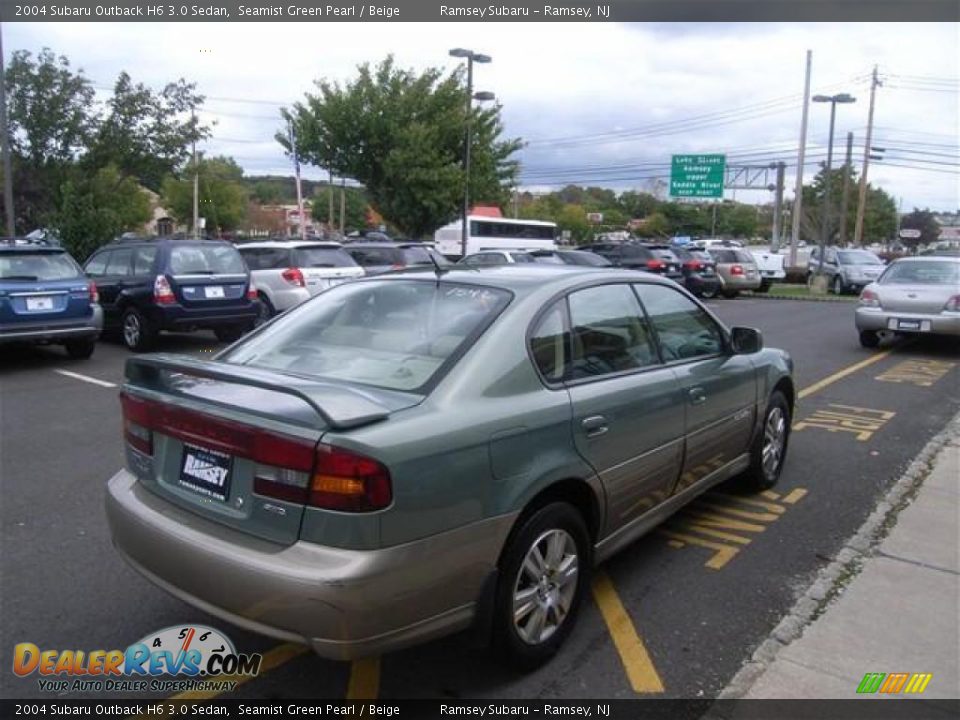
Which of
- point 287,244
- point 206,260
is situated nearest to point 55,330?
point 206,260

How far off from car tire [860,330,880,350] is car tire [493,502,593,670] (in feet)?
37.1

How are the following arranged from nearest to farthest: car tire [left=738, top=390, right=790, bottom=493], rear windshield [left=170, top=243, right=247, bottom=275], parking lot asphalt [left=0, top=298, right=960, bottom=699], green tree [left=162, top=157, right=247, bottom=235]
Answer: parking lot asphalt [left=0, top=298, right=960, bottom=699] → car tire [left=738, top=390, right=790, bottom=493] → rear windshield [left=170, top=243, right=247, bottom=275] → green tree [left=162, top=157, right=247, bottom=235]

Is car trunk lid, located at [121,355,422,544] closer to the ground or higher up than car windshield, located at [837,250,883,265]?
closer to the ground

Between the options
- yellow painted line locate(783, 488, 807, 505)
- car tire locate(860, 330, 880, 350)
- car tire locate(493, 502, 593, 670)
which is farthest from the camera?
car tire locate(860, 330, 880, 350)

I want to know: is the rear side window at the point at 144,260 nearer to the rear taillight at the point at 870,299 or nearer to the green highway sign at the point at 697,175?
the rear taillight at the point at 870,299

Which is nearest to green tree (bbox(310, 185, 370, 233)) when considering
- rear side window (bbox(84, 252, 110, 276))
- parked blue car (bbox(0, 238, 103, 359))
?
rear side window (bbox(84, 252, 110, 276))

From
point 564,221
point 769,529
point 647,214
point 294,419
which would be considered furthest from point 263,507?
point 647,214

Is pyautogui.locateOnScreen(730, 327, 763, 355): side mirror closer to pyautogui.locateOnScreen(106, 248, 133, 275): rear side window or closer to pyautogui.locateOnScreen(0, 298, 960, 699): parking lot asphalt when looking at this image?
pyautogui.locateOnScreen(0, 298, 960, 699): parking lot asphalt

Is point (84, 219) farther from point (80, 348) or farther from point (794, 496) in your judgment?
point (794, 496)

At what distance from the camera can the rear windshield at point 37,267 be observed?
31.2ft

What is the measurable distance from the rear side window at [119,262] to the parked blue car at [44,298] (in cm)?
145

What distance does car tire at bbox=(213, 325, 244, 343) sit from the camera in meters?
11.7

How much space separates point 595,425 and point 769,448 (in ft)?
8.25

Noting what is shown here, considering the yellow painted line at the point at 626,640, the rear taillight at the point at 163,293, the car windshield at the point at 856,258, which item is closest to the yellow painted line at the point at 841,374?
the yellow painted line at the point at 626,640
